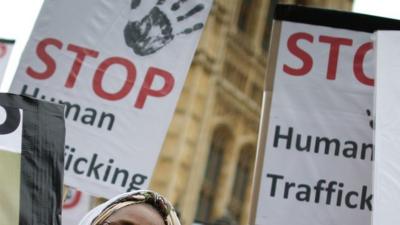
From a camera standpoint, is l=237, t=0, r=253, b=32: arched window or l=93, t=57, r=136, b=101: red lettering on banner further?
l=237, t=0, r=253, b=32: arched window

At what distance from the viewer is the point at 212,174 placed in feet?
85.6

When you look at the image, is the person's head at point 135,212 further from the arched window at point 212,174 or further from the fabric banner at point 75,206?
the arched window at point 212,174

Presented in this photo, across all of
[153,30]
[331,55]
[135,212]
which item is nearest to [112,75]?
[153,30]

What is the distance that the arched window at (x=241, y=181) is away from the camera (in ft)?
88.2

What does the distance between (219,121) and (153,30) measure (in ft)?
73.4

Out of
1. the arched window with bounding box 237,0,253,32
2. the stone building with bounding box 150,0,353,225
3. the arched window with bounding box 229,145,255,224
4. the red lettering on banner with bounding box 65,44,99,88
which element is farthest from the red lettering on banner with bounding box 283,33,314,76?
the arched window with bounding box 237,0,253,32

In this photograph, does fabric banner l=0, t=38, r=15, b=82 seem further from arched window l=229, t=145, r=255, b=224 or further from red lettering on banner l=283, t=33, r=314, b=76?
arched window l=229, t=145, r=255, b=224

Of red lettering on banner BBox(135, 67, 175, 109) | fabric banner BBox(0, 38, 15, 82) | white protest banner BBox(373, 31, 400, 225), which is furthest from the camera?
fabric banner BBox(0, 38, 15, 82)

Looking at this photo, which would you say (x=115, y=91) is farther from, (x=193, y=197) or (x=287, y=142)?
(x=193, y=197)

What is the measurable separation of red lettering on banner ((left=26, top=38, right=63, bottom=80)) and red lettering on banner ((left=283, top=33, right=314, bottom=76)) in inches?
47.4

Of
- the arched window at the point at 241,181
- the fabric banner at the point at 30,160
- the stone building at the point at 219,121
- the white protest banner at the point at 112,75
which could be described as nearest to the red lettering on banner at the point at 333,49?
the white protest banner at the point at 112,75

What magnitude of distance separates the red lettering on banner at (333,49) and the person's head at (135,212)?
2027mm

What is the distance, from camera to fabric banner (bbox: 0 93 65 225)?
6.51 ft

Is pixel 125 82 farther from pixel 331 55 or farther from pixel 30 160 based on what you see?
pixel 30 160
